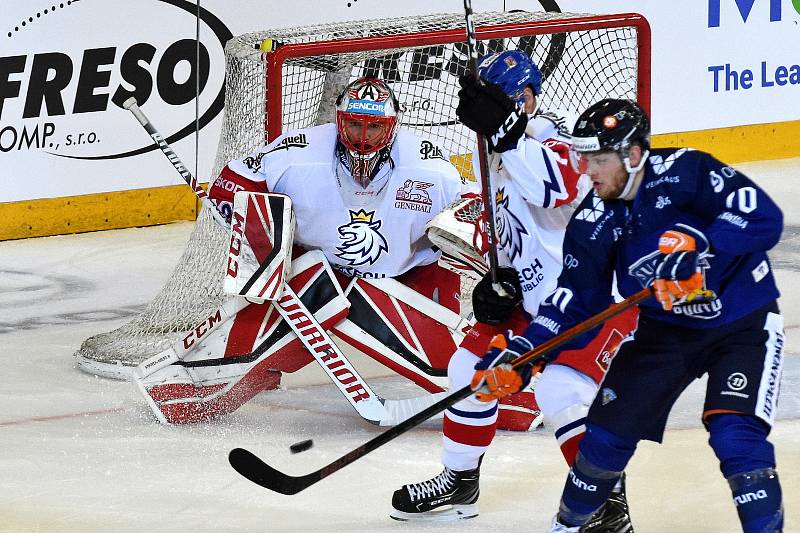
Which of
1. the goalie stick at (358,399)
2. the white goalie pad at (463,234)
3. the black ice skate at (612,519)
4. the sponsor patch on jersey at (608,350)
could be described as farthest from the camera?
the goalie stick at (358,399)

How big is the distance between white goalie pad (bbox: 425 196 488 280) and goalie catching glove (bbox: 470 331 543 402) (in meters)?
1.07

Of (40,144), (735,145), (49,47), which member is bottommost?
(735,145)

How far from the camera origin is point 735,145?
27.9 ft

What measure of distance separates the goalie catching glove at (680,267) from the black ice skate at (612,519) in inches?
24.5

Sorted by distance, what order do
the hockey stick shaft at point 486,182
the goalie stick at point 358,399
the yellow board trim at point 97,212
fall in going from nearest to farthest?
the hockey stick shaft at point 486,182 < the goalie stick at point 358,399 < the yellow board trim at point 97,212

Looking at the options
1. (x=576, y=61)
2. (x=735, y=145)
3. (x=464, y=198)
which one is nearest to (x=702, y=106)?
(x=735, y=145)

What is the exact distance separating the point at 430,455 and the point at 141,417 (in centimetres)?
92

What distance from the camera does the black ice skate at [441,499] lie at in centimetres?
366

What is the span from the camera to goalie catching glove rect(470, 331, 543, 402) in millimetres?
3092

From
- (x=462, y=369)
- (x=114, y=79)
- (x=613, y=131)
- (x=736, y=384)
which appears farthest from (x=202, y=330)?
(x=114, y=79)

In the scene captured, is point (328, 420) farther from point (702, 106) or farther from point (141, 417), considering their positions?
point (702, 106)

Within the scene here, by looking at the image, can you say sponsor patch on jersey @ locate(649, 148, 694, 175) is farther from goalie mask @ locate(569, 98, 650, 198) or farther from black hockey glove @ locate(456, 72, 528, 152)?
black hockey glove @ locate(456, 72, 528, 152)

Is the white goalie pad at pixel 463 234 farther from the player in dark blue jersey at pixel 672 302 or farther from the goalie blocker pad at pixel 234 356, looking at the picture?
the player in dark blue jersey at pixel 672 302

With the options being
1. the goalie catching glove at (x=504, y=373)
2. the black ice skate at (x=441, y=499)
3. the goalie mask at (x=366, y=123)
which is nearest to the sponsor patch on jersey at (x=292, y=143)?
the goalie mask at (x=366, y=123)
